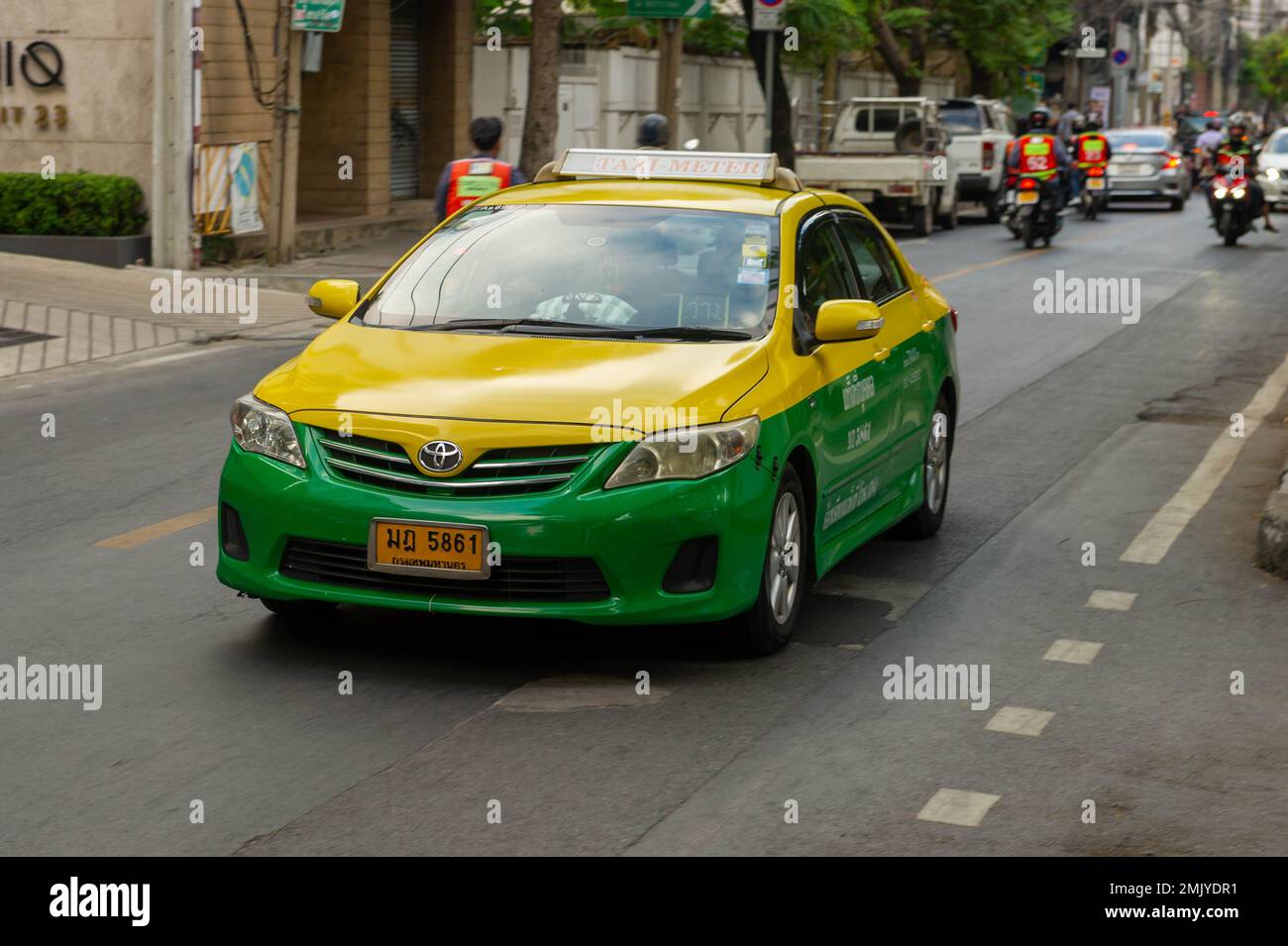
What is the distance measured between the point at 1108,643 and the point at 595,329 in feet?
7.18

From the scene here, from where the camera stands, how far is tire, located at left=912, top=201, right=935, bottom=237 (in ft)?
98.9

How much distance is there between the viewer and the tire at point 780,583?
22.2 feet

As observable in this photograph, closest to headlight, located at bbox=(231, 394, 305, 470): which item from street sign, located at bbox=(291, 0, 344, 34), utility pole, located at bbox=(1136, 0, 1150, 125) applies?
street sign, located at bbox=(291, 0, 344, 34)

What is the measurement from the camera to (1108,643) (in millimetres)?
7301

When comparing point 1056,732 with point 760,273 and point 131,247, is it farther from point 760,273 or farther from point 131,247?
point 131,247

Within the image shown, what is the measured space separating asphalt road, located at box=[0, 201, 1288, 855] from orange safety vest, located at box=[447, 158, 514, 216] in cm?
Result: 339

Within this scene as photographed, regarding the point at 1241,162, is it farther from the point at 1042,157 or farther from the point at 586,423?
the point at 586,423

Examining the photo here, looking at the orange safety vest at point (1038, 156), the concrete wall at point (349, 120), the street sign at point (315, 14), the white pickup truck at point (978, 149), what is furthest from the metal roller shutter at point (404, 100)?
the white pickup truck at point (978, 149)

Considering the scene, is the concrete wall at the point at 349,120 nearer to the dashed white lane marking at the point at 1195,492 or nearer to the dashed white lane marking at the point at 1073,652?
the dashed white lane marking at the point at 1195,492

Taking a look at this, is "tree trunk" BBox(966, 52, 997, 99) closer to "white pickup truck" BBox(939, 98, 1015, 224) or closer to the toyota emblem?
"white pickup truck" BBox(939, 98, 1015, 224)

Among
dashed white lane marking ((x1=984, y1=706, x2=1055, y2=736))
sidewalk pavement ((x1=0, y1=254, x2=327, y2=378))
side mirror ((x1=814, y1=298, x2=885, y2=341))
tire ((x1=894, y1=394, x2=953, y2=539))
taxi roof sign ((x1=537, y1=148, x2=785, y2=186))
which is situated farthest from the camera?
sidewalk pavement ((x1=0, y1=254, x2=327, y2=378))

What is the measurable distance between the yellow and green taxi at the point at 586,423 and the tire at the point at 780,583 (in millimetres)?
12

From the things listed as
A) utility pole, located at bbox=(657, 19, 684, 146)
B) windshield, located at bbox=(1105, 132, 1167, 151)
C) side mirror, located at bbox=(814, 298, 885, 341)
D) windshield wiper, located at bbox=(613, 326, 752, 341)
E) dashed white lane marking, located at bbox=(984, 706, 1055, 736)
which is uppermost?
utility pole, located at bbox=(657, 19, 684, 146)

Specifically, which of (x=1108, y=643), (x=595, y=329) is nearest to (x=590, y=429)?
(x=595, y=329)
